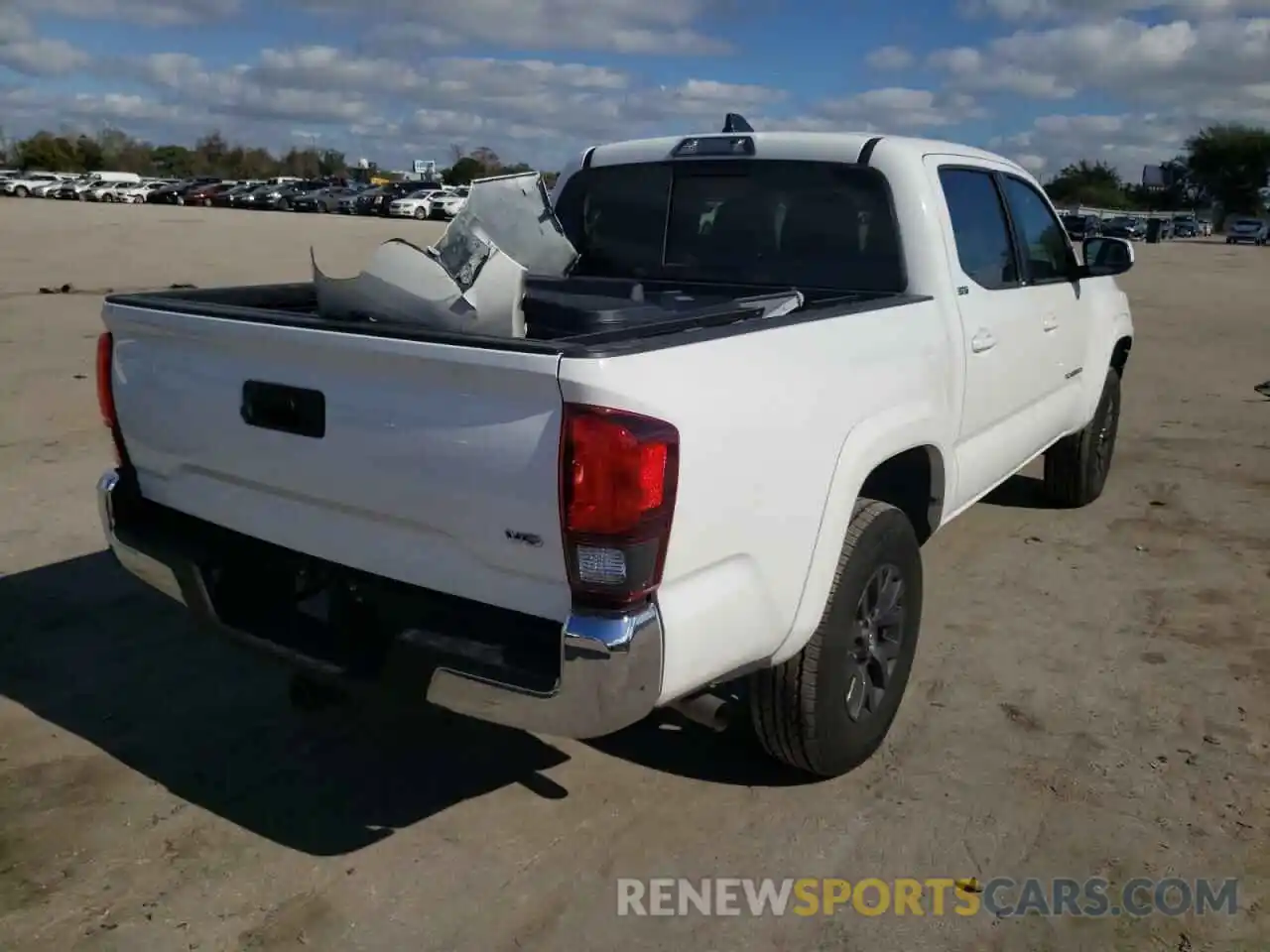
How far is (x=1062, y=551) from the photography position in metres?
5.84

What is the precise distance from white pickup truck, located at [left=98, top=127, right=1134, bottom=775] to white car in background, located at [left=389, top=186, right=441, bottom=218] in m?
51.4

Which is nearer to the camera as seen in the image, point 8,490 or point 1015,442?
point 1015,442

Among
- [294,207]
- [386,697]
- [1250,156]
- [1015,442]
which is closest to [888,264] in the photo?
[1015,442]

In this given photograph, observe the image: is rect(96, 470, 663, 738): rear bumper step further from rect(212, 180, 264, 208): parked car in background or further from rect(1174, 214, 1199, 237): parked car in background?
rect(1174, 214, 1199, 237): parked car in background

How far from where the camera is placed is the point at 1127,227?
5819 cm

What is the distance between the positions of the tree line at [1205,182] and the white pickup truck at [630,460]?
99192 millimetres

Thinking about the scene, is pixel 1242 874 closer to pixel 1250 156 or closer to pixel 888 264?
pixel 888 264

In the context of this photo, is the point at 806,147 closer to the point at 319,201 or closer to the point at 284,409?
the point at 284,409

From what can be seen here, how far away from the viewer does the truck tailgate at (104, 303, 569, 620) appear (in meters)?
2.51

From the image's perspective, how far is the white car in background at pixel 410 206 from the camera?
53.5m

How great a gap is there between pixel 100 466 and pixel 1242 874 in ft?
20.9

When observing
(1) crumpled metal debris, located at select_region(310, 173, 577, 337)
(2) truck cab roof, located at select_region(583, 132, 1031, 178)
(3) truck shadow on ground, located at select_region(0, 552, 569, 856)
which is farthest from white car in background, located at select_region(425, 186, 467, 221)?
(1) crumpled metal debris, located at select_region(310, 173, 577, 337)

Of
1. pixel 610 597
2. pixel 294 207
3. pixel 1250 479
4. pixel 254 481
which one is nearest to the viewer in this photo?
pixel 610 597

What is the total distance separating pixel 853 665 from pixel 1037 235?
2.83 meters
